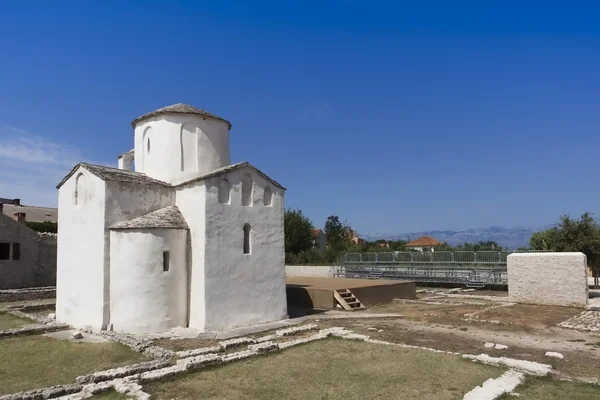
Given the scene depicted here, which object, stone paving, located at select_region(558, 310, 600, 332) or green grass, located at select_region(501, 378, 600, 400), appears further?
stone paving, located at select_region(558, 310, 600, 332)

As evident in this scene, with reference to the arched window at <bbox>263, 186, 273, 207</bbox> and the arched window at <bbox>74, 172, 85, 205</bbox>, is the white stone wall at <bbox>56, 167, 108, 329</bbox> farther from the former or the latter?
the arched window at <bbox>263, 186, 273, 207</bbox>

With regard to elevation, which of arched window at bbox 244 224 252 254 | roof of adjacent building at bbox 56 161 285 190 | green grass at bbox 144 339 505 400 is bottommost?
green grass at bbox 144 339 505 400

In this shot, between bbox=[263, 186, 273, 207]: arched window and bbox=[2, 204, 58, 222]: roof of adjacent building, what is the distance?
112 feet

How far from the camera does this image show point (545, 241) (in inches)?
1075

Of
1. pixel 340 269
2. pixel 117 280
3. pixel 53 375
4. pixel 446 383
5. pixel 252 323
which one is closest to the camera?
pixel 446 383

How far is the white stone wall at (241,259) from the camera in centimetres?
1420

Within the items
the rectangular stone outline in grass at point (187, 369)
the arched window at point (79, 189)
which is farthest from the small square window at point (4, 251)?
the rectangular stone outline in grass at point (187, 369)

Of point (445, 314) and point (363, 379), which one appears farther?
point (445, 314)

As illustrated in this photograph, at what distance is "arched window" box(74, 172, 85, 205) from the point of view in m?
15.1

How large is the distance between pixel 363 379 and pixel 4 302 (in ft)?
70.5

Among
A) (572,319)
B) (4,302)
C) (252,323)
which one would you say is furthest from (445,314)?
(4,302)

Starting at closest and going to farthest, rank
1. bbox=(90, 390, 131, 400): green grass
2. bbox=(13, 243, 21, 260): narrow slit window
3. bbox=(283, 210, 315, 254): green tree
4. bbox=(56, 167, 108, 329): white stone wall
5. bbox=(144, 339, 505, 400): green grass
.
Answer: bbox=(90, 390, 131, 400): green grass
bbox=(144, 339, 505, 400): green grass
bbox=(56, 167, 108, 329): white stone wall
bbox=(13, 243, 21, 260): narrow slit window
bbox=(283, 210, 315, 254): green tree

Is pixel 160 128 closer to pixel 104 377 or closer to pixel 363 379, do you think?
pixel 104 377

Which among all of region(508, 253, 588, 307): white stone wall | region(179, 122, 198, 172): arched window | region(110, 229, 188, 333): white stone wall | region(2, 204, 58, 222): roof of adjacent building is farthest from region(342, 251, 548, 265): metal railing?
region(2, 204, 58, 222): roof of adjacent building
